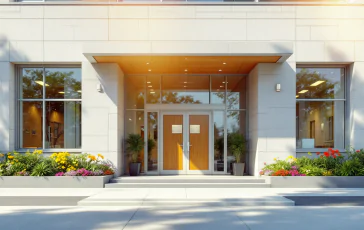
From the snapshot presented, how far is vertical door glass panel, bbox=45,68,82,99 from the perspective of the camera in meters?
13.6

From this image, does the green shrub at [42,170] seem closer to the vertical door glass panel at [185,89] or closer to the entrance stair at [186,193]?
the entrance stair at [186,193]

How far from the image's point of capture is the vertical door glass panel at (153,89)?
1477 cm

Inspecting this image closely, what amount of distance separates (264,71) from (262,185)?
4095mm

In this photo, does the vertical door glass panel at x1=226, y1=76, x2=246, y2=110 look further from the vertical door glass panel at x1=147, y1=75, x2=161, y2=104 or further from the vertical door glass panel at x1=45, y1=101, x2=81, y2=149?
the vertical door glass panel at x1=45, y1=101, x2=81, y2=149

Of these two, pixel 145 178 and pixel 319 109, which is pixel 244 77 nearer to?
pixel 319 109

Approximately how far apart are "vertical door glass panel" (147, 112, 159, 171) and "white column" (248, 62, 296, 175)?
3.90 meters

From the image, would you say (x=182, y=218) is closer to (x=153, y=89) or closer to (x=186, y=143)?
(x=186, y=143)

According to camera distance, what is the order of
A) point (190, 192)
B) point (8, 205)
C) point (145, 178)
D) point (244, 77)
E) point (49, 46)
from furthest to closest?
point (244, 77) → point (49, 46) → point (145, 178) → point (190, 192) → point (8, 205)

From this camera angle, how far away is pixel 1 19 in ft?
43.2

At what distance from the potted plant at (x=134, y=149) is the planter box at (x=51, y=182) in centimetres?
205

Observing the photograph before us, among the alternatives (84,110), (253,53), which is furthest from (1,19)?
(253,53)

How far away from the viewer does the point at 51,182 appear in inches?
460

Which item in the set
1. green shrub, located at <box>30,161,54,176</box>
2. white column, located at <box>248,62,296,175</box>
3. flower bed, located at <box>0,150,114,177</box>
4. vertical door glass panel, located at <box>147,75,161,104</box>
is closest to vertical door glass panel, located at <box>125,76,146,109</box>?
vertical door glass panel, located at <box>147,75,161,104</box>

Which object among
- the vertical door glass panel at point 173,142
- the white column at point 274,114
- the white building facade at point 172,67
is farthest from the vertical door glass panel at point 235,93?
the vertical door glass panel at point 173,142
